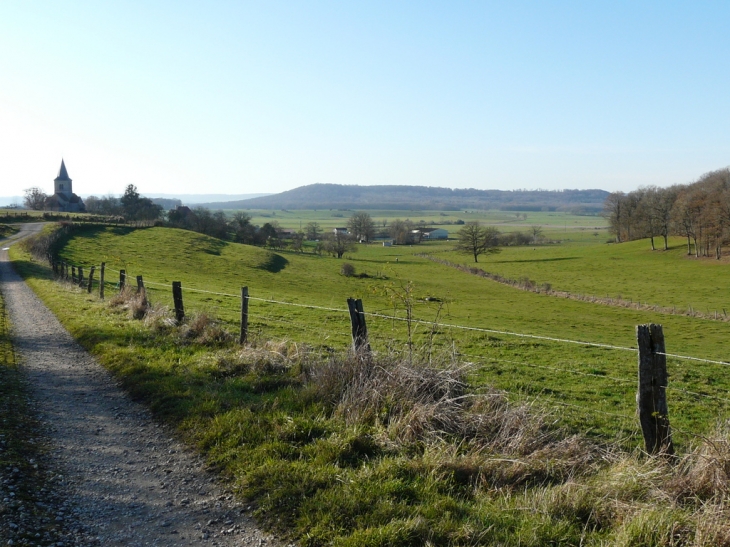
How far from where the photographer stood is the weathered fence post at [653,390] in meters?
6.33

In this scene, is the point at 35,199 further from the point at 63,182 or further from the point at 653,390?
the point at 653,390

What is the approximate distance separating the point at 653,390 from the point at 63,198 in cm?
13628

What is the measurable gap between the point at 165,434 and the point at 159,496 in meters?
1.75

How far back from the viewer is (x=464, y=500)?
5453 millimetres

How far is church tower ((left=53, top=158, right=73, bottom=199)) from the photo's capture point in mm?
132625

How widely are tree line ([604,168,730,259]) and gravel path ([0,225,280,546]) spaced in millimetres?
85300

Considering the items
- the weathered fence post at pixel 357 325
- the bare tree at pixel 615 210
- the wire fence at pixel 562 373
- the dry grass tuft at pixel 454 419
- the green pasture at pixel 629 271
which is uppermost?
the bare tree at pixel 615 210

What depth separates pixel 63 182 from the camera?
13412cm

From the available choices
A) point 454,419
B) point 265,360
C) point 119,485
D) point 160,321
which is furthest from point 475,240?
point 119,485

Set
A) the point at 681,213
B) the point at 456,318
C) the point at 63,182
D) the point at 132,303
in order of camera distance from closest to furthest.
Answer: the point at 132,303 < the point at 456,318 < the point at 681,213 < the point at 63,182

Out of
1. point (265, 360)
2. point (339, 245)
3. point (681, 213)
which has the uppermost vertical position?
point (681, 213)

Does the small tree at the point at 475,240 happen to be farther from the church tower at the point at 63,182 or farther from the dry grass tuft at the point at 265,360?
the church tower at the point at 63,182

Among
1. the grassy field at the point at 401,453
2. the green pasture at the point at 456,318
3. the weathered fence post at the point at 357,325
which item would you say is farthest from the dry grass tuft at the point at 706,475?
the weathered fence post at the point at 357,325

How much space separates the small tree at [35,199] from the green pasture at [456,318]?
65.5m
